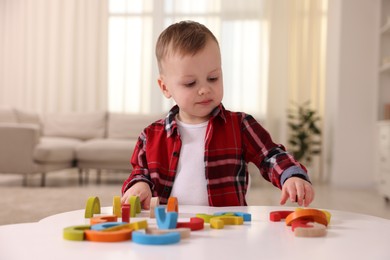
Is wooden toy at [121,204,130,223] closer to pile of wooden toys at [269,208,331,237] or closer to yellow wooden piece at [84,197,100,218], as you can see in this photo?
yellow wooden piece at [84,197,100,218]

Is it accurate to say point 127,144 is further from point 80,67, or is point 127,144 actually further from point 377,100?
point 377,100

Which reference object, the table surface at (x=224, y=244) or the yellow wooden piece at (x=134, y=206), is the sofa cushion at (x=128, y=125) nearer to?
the yellow wooden piece at (x=134, y=206)

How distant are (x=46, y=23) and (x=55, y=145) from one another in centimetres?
273

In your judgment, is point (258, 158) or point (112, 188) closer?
point (258, 158)

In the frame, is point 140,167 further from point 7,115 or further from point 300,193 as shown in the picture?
point 7,115

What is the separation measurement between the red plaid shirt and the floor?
206 cm

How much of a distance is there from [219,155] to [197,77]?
0.22 metres

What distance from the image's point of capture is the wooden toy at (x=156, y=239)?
68 centimetres

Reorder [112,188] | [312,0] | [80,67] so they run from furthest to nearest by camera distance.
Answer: [80,67]
[312,0]
[112,188]

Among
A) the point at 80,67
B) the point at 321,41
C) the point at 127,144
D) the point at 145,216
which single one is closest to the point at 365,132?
the point at 321,41

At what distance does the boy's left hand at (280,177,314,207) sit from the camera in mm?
1095

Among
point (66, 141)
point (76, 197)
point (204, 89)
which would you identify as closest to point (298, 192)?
point (204, 89)

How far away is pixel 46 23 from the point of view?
7680mm

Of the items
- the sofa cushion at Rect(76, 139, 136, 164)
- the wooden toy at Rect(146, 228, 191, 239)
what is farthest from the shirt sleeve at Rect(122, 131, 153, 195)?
the sofa cushion at Rect(76, 139, 136, 164)
